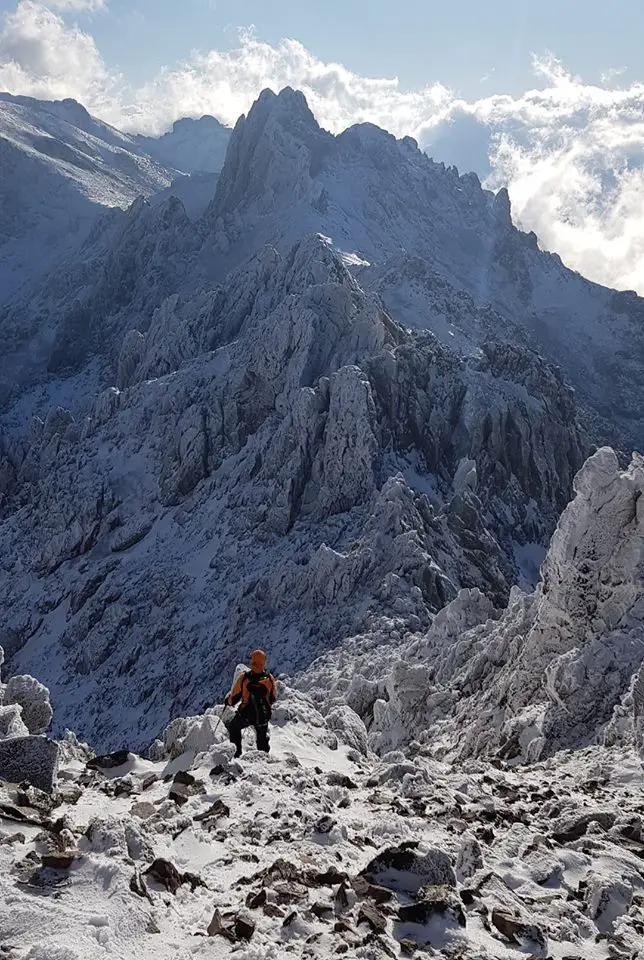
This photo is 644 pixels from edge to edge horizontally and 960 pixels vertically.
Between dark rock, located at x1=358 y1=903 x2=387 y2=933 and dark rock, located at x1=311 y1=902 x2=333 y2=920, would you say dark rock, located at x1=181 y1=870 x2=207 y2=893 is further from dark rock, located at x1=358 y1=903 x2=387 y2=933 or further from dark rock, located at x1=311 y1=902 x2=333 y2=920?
dark rock, located at x1=358 y1=903 x2=387 y2=933

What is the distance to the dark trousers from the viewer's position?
13953 mm

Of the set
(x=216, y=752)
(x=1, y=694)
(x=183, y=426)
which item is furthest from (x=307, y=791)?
(x=183, y=426)

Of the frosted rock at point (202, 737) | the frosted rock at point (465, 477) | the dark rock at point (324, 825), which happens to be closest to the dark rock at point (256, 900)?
the dark rock at point (324, 825)

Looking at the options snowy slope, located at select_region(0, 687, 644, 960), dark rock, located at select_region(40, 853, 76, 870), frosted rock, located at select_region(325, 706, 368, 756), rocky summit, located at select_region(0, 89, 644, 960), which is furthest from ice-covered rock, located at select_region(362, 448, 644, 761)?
dark rock, located at select_region(40, 853, 76, 870)

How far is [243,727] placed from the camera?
14406 mm

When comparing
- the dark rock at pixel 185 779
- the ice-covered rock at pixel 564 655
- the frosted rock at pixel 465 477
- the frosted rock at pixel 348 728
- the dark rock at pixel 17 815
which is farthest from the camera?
the frosted rock at pixel 465 477

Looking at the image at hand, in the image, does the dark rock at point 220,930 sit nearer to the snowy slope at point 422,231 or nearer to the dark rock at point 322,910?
the dark rock at point 322,910

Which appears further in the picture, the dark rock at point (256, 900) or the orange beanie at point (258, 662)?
the orange beanie at point (258, 662)

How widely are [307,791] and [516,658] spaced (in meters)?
14.2

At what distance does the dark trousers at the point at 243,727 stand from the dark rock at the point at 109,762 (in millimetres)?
1758

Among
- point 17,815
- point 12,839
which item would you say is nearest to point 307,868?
point 12,839

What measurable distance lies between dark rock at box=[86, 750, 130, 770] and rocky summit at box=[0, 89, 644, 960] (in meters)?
0.05

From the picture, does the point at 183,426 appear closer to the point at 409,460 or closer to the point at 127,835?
the point at 409,460

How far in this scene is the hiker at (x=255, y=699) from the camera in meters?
14.3
